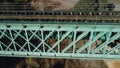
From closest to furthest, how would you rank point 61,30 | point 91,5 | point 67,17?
point 61,30, point 67,17, point 91,5

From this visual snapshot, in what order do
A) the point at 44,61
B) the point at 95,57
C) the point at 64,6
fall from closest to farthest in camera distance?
the point at 95,57
the point at 44,61
the point at 64,6

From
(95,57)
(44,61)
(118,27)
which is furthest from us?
(44,61)

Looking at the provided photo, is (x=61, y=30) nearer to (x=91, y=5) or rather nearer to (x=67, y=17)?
(x=67, y=17)

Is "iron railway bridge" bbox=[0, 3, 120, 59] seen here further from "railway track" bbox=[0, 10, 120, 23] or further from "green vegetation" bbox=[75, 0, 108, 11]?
"green vegetation" bbox=[75, 0, 108, 11]

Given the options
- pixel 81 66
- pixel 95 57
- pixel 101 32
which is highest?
pixel 101 32

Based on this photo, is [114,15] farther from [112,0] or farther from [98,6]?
[112,0]

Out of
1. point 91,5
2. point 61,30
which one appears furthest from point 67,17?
point 91,5

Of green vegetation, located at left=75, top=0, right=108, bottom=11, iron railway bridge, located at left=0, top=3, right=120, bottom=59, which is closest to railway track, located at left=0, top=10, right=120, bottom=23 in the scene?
iron railway bridge, located at left=0, top=3, right=120, bottom=59

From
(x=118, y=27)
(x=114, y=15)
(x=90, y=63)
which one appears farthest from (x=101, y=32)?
(x=90, y=63)

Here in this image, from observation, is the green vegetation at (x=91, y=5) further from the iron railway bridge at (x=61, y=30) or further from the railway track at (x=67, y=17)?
the railway track at (x=67, y=17)
